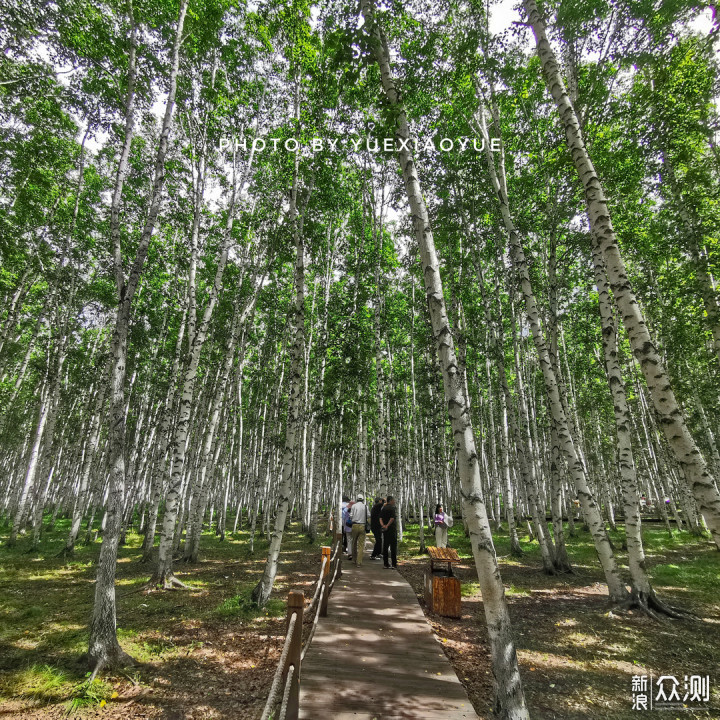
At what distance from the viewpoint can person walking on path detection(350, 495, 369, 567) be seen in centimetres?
1135

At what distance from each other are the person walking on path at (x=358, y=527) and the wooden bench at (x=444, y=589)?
3660 mm

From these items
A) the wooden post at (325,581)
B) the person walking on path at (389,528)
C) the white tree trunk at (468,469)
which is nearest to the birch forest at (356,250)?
the white tree trunk at (468,469)

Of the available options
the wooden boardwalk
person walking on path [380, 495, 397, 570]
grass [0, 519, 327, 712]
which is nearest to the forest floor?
grass [0, 519, 327, 712]

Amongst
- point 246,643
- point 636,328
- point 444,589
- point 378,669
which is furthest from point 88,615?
point 636,328

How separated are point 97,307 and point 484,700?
81.1 ft

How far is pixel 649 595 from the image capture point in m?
7.62

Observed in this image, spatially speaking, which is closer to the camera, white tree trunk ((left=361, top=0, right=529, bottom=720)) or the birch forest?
white tree trunk ((left=361, top=0, right=529, bottom=720))

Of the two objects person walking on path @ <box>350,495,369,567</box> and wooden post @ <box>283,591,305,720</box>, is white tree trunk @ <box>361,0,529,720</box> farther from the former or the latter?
person walking on path @ <box>350,495,369,567</box>

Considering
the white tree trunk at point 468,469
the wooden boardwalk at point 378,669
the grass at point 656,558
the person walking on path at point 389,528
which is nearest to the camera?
the white tree trunk at point 468,469

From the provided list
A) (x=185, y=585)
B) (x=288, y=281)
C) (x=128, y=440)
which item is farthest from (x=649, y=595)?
(x=128, y=440)

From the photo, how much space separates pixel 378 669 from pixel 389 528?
684cm

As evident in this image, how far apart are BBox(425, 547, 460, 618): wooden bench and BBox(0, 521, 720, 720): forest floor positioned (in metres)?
0.24

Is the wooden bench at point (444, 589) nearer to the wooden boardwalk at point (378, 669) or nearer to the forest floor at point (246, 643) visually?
the forest floor at point (246, 643)

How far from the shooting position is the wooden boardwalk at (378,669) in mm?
3936
